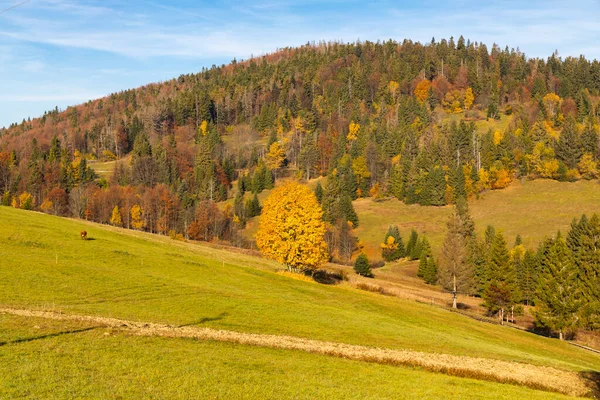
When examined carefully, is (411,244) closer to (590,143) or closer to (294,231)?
(294,231)

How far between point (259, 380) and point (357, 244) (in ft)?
418

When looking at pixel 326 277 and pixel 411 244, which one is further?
pixel 411 244

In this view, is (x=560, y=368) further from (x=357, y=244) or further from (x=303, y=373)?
(x=357, y=244)

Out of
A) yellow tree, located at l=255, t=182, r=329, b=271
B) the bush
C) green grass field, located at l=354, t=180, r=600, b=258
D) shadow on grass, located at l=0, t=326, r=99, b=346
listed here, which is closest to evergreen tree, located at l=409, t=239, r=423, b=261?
green grass field, located at l=354, t=180, r=600, b=258

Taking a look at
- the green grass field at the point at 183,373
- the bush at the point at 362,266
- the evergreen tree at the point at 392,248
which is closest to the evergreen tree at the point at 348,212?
the evergreen tree at the point at 392,248

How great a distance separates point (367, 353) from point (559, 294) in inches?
2171

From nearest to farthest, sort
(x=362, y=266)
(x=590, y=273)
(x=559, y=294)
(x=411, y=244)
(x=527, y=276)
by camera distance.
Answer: (x=559, y=294) < (x=590, y=273) < (x=527, y=276) < (x=362, y=266) < (x=411, y=244)

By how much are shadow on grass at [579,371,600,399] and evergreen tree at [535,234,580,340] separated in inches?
1538

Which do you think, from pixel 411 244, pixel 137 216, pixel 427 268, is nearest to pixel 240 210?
pixel 137 216

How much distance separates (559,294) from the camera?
72625mm

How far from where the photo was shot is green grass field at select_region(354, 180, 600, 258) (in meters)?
144

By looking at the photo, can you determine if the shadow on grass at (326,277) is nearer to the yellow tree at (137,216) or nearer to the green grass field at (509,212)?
the green grass field at (509,212)

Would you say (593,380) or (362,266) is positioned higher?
(593,380)

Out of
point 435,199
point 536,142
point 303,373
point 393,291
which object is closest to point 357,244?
point 435,199
